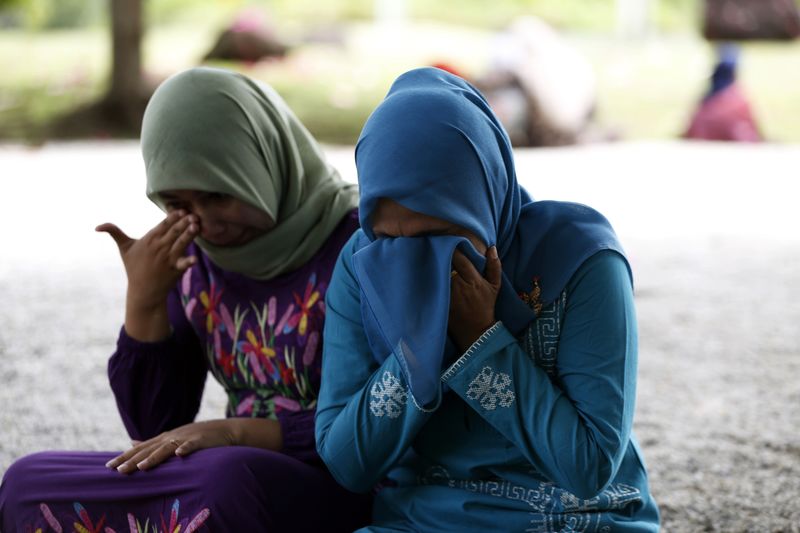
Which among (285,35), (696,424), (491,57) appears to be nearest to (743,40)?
(491,57)

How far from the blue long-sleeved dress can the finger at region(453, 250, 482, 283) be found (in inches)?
3.4

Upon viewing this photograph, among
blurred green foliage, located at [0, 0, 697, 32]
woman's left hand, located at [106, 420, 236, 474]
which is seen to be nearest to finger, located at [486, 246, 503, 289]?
woman's left hand, located at [106, 420, 236, 474]

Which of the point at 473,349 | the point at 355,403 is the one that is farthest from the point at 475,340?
the point at 355,403

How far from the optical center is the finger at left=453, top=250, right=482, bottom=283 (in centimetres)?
150

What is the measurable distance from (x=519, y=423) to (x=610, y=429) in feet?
0.43

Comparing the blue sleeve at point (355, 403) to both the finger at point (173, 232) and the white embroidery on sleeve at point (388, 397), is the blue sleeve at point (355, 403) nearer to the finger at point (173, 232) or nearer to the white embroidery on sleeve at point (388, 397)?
the white embroidery on sleeve at point (388, 397)

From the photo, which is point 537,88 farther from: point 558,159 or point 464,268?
point 464,268

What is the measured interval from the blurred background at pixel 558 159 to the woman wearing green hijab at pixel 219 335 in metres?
0.83

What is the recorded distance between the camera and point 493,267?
1.53 metres

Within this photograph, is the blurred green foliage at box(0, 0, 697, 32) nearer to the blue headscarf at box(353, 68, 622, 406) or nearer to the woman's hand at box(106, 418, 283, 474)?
the woman's hand at box(106, 418, 283, 474)

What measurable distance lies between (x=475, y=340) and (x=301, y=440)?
0.50m

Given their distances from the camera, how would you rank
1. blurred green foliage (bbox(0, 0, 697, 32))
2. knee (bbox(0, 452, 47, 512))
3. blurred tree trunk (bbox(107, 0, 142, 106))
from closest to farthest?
knee (bbox(0, 452, 47, 512))
blurred tree trunk (bbox(107, 0, 142, 106))
blurred green foliage (bbox(0, 0, 697, 32))

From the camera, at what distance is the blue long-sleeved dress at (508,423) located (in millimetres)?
1537

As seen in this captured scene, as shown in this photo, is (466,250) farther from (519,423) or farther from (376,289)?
(519,423)
